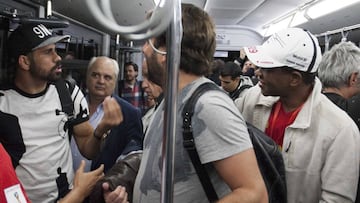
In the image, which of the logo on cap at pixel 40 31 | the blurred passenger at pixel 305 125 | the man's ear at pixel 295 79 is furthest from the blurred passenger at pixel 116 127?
the man's ear at pixel 295 79

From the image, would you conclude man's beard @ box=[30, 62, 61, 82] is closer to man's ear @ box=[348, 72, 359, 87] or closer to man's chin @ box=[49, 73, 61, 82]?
man's chin @ box=[49, 73, 61, 82]

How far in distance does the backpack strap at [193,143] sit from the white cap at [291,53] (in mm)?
554

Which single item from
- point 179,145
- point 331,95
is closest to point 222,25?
point 331,95

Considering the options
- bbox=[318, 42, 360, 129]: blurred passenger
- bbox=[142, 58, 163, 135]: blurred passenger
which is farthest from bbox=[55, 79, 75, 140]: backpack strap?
bbox=[318, 42, 360, 129]: blurred passenger

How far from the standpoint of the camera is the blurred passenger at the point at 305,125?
1.34 m

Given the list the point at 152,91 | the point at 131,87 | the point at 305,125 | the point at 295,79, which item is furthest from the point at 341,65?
the point at 131,87

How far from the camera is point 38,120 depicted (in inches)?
61.1

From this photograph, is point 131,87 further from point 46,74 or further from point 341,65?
point 341,65

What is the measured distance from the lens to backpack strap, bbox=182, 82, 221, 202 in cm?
98

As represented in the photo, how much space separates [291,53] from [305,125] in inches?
12.1

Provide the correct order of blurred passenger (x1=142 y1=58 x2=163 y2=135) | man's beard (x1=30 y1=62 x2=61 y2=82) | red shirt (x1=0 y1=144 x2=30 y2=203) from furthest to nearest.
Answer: man's beard (x1=30 y1=62 x2=61 y2=82)
blurred passenger (x1=142 y1=58 x2=163 y2=135)
red shirt (x1=0 y1=144 x2=30 y2=203)

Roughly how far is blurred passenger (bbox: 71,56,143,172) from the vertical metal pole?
0.86m

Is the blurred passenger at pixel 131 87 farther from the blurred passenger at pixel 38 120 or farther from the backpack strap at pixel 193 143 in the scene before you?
the backpack strap at pixel 193 143

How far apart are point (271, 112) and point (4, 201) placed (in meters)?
1.18
